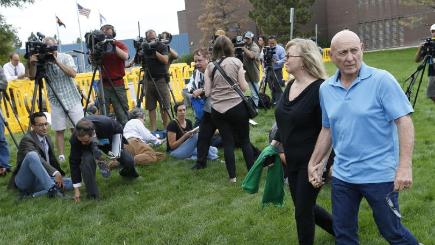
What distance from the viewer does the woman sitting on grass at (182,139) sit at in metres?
7.07

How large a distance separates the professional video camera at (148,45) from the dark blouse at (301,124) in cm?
450

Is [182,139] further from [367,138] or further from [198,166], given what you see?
[367,138]

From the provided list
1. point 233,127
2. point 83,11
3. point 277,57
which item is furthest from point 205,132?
point 83,11

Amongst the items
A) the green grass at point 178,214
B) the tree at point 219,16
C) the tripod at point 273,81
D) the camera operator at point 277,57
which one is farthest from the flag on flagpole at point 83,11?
the tree at point 219,16

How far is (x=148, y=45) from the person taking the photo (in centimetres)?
743

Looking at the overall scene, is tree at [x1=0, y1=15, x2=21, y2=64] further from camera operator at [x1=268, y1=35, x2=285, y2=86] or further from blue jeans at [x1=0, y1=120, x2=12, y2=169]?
blue jeans at [x1=0, y1=120, x2=12, y2=169]

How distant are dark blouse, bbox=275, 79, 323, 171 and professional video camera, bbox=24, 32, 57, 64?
13.0 feet

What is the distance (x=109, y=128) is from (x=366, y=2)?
1763 inches

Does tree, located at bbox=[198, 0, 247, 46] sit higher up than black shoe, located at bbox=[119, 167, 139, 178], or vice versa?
tree, located at bbox=[198, 0, 247, 46]

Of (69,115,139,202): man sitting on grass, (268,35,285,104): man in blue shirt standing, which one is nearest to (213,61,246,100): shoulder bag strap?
(69,115,139,202): man sitting on grass

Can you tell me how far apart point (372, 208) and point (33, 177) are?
419 cm

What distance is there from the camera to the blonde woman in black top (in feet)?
10.4

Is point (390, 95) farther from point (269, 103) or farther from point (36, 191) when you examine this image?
point (269, 103)

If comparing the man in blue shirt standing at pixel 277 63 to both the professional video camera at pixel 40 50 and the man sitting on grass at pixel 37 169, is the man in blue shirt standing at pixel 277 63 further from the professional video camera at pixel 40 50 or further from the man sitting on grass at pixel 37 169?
the man sitting on grass at pixel 37 169
